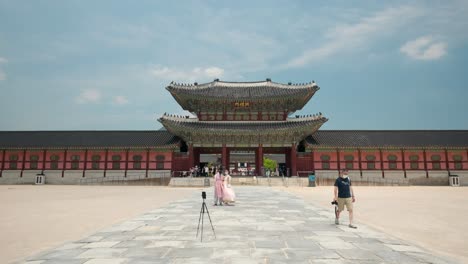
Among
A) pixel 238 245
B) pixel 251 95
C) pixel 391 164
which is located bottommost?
pixel 238 245

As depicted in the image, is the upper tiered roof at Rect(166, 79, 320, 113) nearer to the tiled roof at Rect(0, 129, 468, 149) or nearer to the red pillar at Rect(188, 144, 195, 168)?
the tiled roof at Rect(0, 129, 468, 149)

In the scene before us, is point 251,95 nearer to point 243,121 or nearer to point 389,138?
point 243,121

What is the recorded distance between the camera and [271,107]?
34.5 m

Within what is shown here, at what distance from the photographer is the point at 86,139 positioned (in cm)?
3662

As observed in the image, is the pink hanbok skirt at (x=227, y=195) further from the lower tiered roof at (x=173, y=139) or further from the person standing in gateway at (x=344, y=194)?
the lower tiered roof at (x=173, y=139)

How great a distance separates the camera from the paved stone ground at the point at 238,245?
5.39 meters

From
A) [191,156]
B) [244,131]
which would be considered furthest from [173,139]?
[244,131]

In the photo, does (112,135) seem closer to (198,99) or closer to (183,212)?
(198,99)

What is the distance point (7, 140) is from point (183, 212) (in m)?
37.0

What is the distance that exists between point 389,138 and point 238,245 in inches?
1359

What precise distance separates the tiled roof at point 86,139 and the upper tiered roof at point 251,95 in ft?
17.1

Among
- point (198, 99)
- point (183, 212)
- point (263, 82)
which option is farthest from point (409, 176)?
point (183, 212)

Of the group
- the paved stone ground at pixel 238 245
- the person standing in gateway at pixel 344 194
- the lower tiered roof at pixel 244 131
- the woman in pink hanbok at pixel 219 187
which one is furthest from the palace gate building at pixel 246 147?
the paved stone ground at pixel 238 245

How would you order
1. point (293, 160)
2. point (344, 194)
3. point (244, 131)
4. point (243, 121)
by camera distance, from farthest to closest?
point (243, 121) < point (293, 160) < point (244, 131) < point (344, 194)
